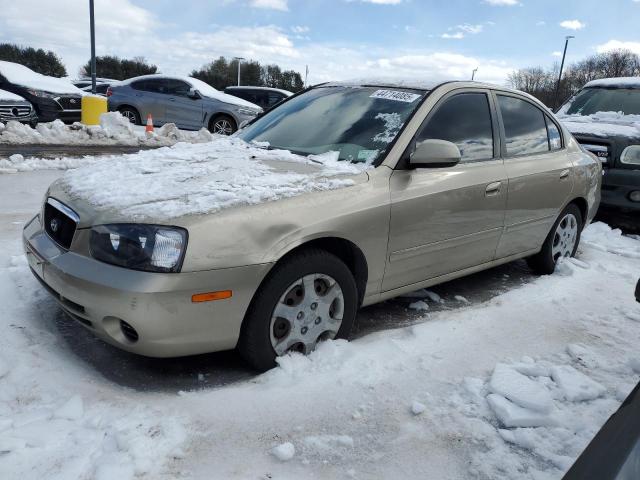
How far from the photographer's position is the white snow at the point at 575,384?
112 inches

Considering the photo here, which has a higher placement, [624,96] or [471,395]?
[624,96]

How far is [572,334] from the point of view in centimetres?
370

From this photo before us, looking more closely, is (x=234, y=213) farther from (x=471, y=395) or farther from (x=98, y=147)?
(x=98, y=147)

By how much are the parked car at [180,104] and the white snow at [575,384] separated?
12.3 m

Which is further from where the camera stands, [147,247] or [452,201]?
[452,201]

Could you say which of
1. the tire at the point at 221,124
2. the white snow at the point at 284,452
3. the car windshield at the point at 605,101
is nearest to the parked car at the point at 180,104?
the tire at the point at 221,124

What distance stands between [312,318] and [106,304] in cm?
104

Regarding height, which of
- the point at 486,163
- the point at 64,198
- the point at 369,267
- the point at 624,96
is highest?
the point at 624,96

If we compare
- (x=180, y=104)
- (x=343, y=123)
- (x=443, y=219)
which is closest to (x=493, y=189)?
(x=443, y=219)

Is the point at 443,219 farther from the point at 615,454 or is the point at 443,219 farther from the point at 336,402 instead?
the point at 615,454

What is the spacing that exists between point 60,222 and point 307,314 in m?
1.38

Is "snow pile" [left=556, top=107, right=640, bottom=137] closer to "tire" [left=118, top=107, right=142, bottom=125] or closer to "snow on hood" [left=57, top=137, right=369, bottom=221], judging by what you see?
"snow on hood" [left=57, top=137, right=369, bottom=221]

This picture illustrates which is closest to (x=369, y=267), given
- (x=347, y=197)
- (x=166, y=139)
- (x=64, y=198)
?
(x=347, y=197)

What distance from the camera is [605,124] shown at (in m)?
7.39
